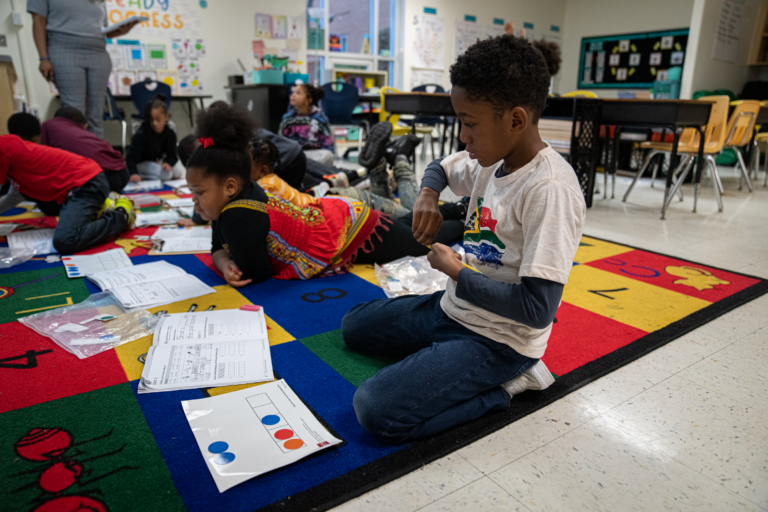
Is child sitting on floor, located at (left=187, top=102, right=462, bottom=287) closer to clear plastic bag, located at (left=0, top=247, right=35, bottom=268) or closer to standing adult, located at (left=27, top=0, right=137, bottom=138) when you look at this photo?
clear plastic bag, located at (left=0, top=247, right=35, bottom=268)

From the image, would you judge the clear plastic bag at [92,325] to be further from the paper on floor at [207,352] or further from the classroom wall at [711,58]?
the classroom wall at [711,58]

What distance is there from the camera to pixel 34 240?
7.25ft

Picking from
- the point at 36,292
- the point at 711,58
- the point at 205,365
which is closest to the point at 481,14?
the point at 711,58

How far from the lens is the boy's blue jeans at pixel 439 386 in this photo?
3.06 feet

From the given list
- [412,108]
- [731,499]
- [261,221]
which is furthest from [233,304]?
[412,108]

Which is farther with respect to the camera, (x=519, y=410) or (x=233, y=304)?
(x=233, y=304)

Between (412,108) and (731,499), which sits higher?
(412,108)

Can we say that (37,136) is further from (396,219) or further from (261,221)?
(396,219)

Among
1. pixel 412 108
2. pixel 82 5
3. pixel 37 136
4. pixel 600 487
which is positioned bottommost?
pixel 600 487

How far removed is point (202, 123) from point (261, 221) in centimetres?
38

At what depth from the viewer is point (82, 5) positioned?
10.0 ft

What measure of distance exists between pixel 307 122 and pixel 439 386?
328 cm

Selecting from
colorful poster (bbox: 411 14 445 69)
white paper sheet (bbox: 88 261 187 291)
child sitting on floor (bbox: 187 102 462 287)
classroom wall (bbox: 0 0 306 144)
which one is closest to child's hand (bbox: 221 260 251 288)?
child sitting on floor (bbox: 187 102 462 287)

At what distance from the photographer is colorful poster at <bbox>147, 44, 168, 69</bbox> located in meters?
5.36
